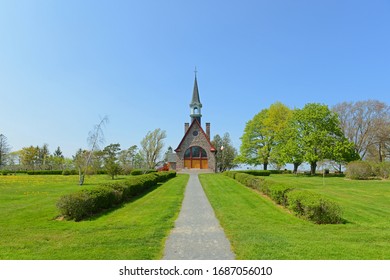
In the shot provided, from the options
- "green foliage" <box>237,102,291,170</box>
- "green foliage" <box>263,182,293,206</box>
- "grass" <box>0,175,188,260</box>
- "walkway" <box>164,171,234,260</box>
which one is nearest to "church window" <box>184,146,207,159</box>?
"green foliage" <box>237,102,291,170</box>

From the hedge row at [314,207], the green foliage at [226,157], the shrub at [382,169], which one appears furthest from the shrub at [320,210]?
the green foliage at [226,157]

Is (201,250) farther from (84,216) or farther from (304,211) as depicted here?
(84,216)

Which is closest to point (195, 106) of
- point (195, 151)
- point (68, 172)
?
point (195, 151)

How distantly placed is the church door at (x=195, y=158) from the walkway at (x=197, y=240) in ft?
121

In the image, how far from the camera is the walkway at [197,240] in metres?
5.93

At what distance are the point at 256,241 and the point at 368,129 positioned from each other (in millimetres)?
44622

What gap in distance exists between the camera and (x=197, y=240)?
709 centimetres

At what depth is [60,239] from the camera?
726 cm

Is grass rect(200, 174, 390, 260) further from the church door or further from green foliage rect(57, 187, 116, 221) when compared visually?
the church door

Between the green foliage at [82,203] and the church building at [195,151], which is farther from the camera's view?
the church building at [195,151]

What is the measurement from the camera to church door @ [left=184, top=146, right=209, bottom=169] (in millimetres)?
47844

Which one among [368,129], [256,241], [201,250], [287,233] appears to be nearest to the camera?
[201,250]

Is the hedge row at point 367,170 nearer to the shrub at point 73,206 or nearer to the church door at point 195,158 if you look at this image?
the church door at point 195,158
